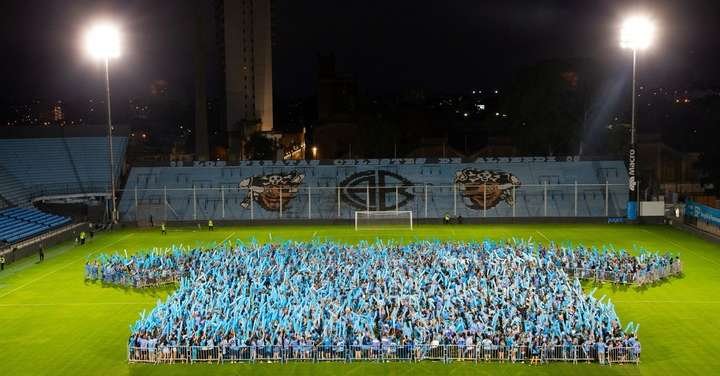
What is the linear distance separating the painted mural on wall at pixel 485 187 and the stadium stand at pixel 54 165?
31722 mm

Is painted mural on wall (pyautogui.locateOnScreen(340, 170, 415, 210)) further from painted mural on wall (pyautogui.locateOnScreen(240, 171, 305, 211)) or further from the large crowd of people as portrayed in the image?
the large crowd of people

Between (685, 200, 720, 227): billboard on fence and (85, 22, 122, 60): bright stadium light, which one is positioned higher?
(85, 22, 122, 60): bright stadium light

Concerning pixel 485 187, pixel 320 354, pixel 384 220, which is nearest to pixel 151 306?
pixel 320 354

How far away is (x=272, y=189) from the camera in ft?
187

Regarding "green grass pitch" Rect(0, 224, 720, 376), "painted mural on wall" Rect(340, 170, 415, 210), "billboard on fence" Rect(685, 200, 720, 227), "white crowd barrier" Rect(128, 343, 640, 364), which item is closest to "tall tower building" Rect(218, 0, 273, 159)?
"painted mural on wall" Rect(340, 170, 415, 210)

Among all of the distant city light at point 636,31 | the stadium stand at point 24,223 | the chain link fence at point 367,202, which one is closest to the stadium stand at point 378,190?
the chain link fence at point 367,202

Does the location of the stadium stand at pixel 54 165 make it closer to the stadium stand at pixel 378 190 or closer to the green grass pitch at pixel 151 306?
the stadium stand at pixel 378 190

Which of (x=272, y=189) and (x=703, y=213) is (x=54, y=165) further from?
(x=703, y=213)

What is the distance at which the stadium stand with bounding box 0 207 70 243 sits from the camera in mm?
42300

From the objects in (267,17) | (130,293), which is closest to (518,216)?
(130,293)

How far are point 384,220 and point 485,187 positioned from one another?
9.44 m

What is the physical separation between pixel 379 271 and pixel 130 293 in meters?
12.0

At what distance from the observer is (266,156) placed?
87.3 metres

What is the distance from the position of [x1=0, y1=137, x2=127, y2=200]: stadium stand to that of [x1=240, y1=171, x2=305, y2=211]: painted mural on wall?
1280 cm
